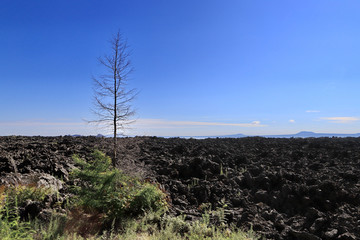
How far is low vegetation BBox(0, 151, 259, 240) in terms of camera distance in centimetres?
441

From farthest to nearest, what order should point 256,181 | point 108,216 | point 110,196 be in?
point 256,181 < point 110,196 < point 108,216

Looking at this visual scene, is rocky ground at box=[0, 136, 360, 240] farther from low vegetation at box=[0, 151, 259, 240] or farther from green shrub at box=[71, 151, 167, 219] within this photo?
green shrub at box=[71, 151, 167, 219]

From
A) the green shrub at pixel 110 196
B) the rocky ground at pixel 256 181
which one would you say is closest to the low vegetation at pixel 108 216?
the green shrub at pixel 110 196

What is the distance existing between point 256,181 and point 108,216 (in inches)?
163

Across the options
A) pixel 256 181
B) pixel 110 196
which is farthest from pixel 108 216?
pixel 256 181

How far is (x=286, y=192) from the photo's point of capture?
6441 millimetres

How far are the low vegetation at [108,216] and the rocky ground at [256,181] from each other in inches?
20.6

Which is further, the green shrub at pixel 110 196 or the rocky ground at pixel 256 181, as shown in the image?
the rocky ground at pixel 256 181

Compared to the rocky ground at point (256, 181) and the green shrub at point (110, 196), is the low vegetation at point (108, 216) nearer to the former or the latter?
the green shrub at point (110, 196)

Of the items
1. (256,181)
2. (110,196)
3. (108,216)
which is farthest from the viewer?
(256,181)

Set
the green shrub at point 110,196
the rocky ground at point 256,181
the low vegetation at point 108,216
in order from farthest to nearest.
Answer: the rocky ground at point 256,181
the green shrub at point 110,196
the low vegetation at point 108,216

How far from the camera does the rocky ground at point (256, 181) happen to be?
5.20m

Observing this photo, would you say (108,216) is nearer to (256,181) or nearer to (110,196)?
(110,196)

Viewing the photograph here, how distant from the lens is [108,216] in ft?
16.3
